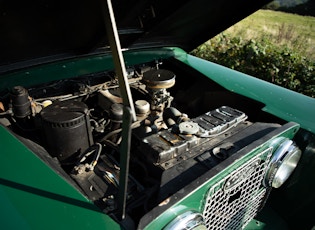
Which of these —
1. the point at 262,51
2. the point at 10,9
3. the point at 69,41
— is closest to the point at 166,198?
the point at 10,9

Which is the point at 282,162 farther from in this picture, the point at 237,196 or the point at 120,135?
the point at 120,135

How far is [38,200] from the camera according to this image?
0.89 metres

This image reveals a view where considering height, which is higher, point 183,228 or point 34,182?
point 34,182

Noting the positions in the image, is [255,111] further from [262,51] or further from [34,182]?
[262,51]

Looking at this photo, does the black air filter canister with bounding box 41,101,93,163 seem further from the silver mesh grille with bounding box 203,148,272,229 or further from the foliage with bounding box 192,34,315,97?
the foliage with bounding box 192,34,315,97

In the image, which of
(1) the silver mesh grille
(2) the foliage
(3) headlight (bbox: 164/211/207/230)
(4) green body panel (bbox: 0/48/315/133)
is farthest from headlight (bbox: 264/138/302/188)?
(2) the foliage

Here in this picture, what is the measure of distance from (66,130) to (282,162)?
1.00 m

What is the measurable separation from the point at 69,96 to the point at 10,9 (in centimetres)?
52

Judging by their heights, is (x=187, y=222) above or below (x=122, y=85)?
below

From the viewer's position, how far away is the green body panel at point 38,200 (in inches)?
32.4

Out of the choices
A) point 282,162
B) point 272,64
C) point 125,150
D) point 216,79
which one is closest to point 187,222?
point 125,150

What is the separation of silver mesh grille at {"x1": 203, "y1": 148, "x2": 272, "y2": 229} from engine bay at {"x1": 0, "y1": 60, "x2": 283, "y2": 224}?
0.30ft

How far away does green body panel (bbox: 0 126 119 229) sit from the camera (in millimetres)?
822

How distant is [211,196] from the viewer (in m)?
1.04
